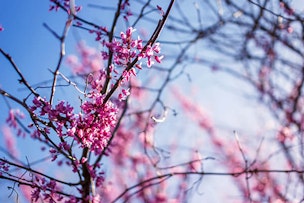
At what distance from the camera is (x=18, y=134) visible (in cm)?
298

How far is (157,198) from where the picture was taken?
20.6 feet

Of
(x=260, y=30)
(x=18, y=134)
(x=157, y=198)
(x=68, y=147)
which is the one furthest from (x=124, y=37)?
(x=157, y=198)

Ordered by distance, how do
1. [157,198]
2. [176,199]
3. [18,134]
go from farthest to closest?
1. [176,199]
2. [157,198]
3. [18,134]

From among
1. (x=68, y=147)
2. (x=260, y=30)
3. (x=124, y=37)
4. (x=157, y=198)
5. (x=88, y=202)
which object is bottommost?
(x=88, y=202)

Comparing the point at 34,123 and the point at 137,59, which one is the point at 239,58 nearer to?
the point at 137,59

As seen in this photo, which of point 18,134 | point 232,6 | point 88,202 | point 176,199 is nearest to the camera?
point 88,202

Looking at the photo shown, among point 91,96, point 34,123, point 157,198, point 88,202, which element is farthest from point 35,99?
point 157,198

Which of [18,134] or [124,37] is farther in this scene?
[18,134]

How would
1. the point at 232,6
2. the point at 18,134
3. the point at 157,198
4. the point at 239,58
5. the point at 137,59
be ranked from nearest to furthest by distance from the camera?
the point at 137,59
the point at 18,134
the point at 232,6
the point at 239,58
the point at 157,198

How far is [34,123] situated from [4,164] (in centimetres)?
45

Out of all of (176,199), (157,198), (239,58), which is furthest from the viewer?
(176,199)

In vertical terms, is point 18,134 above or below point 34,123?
above

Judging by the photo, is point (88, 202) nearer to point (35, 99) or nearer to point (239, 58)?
point (35, 99)

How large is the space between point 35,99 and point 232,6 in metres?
3.19
